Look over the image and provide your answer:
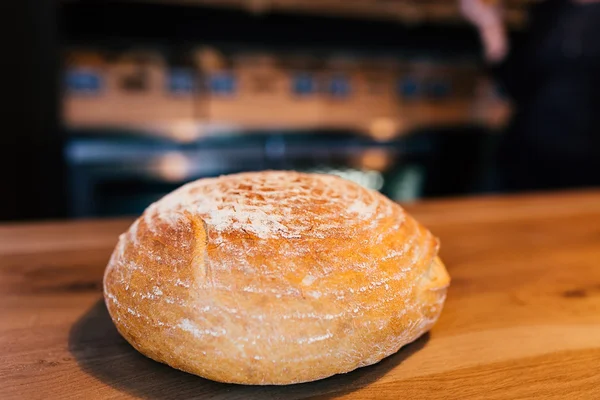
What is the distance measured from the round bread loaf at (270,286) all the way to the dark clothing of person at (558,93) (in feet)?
6.01

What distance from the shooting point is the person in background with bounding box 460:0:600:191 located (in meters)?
2.12

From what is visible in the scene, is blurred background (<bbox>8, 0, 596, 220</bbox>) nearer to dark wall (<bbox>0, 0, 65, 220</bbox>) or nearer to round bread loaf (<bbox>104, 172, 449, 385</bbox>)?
dark wall (<bbox>0, 0, 65, 220</bbox>)

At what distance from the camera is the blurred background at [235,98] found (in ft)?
6.39

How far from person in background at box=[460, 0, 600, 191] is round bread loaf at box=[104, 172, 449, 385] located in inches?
72.1

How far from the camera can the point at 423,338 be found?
0.73 m

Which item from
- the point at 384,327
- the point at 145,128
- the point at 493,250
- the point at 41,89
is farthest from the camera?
the point at 145,128

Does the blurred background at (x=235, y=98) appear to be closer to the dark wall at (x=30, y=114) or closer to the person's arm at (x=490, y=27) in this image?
the dark wall at (x=30, y=114)

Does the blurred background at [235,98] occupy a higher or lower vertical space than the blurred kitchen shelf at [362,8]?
lower

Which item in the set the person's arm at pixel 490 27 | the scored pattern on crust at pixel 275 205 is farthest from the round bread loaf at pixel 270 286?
the person's arm at pixel 490 27

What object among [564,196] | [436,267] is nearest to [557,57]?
[564,196]

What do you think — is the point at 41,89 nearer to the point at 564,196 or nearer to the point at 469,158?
the point at 564,196

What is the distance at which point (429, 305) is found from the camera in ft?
2.29

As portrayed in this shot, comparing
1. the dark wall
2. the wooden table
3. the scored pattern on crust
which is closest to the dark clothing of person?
the wooden table

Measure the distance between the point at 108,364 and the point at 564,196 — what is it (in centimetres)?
151
